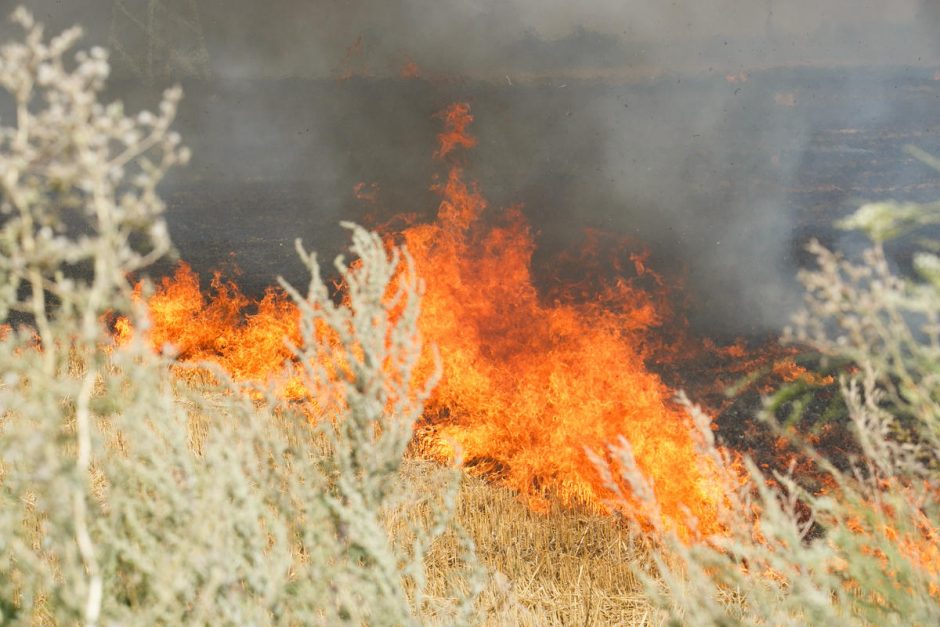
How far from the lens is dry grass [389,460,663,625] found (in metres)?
3.48

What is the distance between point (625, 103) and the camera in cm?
1912

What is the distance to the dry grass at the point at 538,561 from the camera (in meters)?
3.48

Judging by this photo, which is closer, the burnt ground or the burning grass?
the burning grass

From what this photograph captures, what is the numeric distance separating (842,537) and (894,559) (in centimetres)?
11

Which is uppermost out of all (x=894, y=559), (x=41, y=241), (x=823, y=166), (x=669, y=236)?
(x=823, y=166)

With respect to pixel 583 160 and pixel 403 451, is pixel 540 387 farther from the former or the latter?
pixel 583 160

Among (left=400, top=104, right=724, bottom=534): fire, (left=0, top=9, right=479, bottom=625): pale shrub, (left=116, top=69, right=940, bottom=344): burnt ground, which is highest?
(left=116, top=69, right=940, bottom=344): burnt ground

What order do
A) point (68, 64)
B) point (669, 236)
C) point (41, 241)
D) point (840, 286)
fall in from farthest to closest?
point (68, 64)
point (669, 236)
point (840, 286)
point (41, 241)

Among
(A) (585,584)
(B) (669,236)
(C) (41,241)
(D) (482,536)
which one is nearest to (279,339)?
(D) (482,536)

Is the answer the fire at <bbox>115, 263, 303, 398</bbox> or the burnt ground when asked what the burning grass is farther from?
the burnt ground

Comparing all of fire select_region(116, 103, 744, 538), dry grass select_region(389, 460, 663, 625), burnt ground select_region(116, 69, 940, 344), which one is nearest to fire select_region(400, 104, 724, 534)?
fire select_region(116, 103, 744, 538)

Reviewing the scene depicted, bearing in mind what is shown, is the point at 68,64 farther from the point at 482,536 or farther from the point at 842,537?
the point at 842,537

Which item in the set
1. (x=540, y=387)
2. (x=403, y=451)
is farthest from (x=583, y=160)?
(x=403, y=451)

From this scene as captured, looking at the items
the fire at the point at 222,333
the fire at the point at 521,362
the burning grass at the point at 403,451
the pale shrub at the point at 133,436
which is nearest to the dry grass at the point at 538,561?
the burning grass at the point at 403,451
